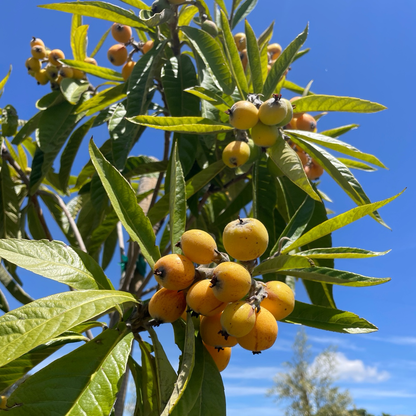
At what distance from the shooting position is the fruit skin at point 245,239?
0.90 m

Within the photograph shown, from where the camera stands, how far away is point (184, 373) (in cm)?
77

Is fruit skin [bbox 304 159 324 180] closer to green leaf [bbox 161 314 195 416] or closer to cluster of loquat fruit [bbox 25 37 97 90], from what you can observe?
green leaf [bbox 161 314 195 416]

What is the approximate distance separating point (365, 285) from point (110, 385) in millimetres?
619

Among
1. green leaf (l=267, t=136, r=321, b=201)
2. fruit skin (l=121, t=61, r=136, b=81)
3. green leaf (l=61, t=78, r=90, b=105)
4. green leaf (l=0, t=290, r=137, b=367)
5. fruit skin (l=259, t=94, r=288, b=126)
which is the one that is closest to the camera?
green leaf (l=0, t=290, r=137, b=367)

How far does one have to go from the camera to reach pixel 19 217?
2.25m

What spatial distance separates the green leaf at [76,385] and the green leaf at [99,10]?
1.42 metres

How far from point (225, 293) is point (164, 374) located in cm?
28

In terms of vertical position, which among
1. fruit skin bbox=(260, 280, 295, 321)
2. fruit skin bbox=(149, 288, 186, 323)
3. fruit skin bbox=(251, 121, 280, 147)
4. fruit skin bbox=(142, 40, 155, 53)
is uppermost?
fruit skin bbox=(142, 40, 155, 53)

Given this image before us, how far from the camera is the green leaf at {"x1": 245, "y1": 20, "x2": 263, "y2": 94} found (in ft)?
5.11

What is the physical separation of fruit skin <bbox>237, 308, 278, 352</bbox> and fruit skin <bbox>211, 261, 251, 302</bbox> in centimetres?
7

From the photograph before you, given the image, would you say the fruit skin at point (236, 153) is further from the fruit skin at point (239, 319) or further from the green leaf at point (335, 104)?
the fruit skin at point (239, 319)

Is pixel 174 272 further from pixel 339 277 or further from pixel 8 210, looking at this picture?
pixel 8 210

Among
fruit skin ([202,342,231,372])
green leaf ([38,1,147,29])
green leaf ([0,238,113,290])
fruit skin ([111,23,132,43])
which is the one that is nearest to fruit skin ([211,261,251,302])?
fruit skin ([202,342,231,372])

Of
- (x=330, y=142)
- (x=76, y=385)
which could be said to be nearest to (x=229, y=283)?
(x=76, y=385)
